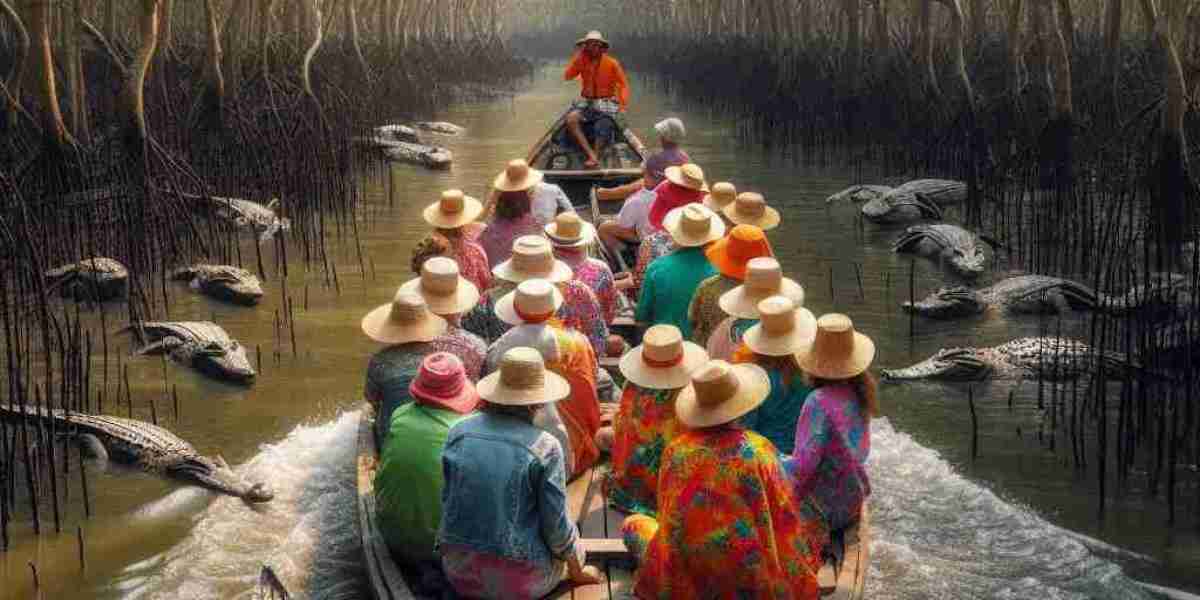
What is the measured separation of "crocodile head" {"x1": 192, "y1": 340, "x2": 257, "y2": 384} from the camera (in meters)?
9.29

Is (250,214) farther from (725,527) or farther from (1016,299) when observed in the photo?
(725,527)

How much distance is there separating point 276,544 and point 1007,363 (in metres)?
4.75

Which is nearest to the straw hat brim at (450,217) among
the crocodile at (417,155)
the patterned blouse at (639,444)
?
the patterned blouse at (639,444)

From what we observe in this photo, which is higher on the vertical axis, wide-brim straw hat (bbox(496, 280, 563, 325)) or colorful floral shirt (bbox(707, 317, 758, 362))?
wide-brim straw hat (bbox(496, 280, 563, 325))

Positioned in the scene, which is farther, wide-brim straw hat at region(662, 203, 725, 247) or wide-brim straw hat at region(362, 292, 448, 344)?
wide-brim straw hat at region(662, 203, 725, 247)

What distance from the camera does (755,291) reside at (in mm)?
6082

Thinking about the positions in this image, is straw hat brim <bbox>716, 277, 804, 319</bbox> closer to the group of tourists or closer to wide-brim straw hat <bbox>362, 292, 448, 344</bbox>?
the group of tourists

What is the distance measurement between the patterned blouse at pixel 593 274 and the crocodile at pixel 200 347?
2.91 meters

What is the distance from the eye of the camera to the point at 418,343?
19.2 ft

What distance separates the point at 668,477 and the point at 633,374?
2.32 feet

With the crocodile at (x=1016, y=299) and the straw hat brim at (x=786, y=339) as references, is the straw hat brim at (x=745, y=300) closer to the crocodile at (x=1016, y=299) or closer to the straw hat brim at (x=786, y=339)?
the straw hat brim at (x=786, y=339)

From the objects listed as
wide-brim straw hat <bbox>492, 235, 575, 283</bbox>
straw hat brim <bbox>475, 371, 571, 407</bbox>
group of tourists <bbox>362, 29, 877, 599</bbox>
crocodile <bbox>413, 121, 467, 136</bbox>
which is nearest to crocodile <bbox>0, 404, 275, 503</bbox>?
group of tourists <bbox>362, 29, 877, 599</bbox>

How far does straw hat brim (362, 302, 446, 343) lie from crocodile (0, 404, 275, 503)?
189cm

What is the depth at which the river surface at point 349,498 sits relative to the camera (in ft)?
21.3
